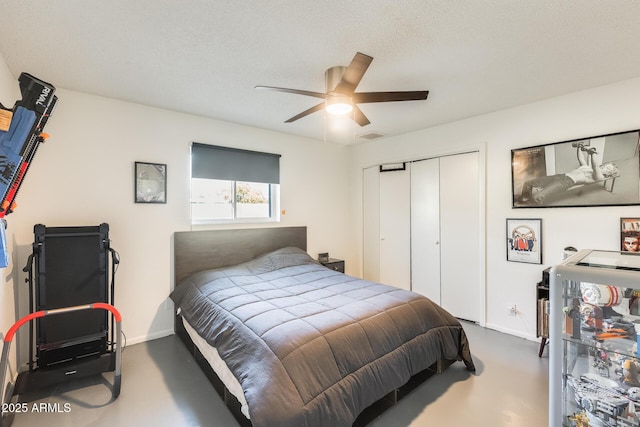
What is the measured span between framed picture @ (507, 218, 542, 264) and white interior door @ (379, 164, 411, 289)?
1.39m

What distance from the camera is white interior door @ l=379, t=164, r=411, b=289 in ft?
14.8

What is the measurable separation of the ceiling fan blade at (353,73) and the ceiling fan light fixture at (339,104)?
6 centimetres

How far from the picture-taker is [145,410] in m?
2.10

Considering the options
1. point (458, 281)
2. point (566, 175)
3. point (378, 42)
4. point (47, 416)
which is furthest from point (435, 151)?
point (47, 416)

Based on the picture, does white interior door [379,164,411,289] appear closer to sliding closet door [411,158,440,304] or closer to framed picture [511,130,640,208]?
sliding closet door [411,158,440,304]

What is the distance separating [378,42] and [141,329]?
3689 mm

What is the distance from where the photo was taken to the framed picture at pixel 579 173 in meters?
2.66

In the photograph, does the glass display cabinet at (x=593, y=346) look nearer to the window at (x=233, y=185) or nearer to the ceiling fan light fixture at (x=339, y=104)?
the ceiling fan light fixture at (x=339, y=104)

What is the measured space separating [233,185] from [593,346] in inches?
150

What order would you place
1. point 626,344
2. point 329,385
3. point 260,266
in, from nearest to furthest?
point 626,344 < point 329,385 < point 260,266

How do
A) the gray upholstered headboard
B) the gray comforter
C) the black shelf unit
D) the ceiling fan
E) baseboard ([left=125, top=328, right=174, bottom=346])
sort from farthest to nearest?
the gray upholstered headboard, baseboard ([left=125, top=328, right=174, bottom=346]), the black shelf unit, the ceiling fan, the gray comforter

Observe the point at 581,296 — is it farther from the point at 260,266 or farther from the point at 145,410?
the point at 260,266

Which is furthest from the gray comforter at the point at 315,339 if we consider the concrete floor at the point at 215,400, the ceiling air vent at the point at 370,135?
the ceiling air vent at the point at 370,135

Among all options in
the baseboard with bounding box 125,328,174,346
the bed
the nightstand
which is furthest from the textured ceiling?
the baseboard with bounding box 125,328,174,346
